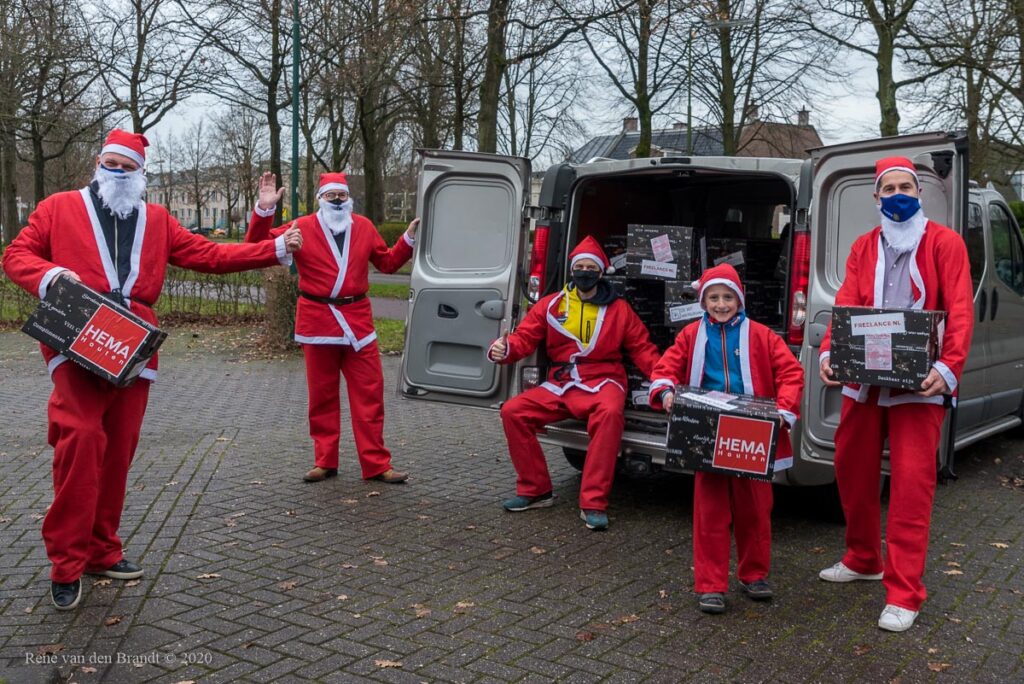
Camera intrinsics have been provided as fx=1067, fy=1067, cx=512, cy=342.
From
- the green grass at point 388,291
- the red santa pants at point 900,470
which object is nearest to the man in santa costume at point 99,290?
the red santa pants at point 900,470

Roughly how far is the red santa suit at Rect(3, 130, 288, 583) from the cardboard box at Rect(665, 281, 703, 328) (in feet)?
9.38

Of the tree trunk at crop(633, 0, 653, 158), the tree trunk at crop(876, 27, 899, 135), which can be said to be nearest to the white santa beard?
the tree trunk at crop(876, 27, 899, 135)

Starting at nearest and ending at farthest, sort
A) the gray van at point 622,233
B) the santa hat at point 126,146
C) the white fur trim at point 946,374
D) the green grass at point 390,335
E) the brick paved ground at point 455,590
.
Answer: the brick paved ground at point 455,590 → the white fur trim at point 946,374 → the santa hat at point 126,146 → the gray van at point 622,233 → the green grass at point 390,335

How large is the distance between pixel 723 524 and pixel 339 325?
306cm

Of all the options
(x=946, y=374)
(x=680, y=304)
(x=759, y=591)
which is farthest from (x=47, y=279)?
(x=946, y=374)

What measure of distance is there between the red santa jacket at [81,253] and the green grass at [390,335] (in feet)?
26.9

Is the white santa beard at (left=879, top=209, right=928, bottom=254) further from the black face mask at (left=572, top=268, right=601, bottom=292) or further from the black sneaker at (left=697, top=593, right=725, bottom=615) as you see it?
the black face mask at (left=572, top=268, right=601, bottom=292)

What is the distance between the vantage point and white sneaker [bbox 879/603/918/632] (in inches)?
174

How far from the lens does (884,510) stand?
6379 millimetres

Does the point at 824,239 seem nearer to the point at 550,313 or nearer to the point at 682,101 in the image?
the point at 550,313

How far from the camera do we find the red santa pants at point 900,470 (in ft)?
14.9

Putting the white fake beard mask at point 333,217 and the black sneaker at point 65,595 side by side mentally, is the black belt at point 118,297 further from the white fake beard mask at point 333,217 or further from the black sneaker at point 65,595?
the white fake beard mask at point 333,217

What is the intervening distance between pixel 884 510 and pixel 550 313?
232 centimetres

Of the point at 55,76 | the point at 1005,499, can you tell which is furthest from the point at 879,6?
the point at 55,76
